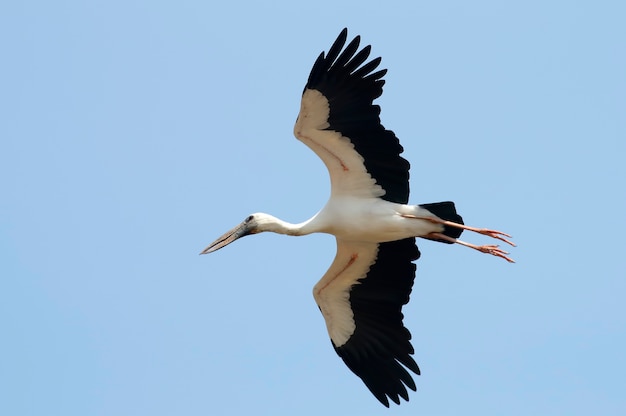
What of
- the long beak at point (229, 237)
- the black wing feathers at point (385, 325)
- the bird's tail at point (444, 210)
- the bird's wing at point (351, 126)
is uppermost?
the bird's wing at point (351, 126)

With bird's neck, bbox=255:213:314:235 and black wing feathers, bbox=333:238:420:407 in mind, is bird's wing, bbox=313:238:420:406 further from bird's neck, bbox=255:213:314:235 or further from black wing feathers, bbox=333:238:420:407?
bird's neck, bbox=255:213:314:235

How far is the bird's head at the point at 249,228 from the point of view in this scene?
20000 millimetres

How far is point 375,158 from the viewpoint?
19141mm

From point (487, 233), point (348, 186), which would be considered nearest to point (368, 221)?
point (348, 186)

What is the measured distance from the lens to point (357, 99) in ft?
61.6

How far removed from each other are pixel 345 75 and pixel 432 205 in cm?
232

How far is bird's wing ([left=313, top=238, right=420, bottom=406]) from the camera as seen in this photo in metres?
20.1

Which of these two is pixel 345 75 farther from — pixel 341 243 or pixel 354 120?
pixel 341 243

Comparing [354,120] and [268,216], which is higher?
[354,120]

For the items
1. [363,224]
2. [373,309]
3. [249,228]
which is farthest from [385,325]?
[249,228]

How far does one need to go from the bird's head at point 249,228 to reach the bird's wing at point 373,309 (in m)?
1.02

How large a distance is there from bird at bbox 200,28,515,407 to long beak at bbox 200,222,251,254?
2 cm

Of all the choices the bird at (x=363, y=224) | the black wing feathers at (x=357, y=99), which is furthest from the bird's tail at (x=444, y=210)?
the black wing feathers at (x=357, y=99)

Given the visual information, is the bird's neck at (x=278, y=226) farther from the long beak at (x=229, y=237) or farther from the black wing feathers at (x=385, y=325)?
the black wing feathers at (x=385, y=325)
